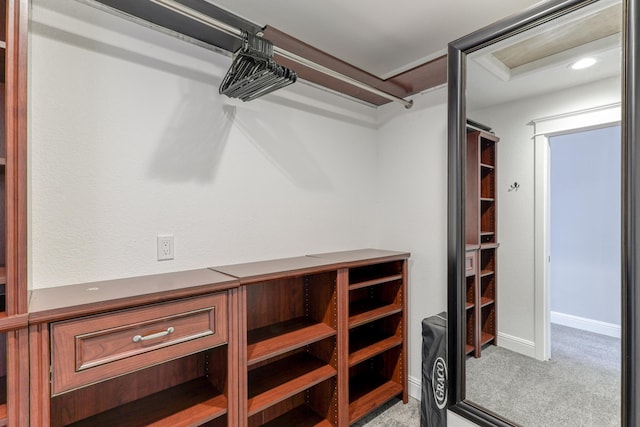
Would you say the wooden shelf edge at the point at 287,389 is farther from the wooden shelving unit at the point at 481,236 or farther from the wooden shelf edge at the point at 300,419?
the wooden shelving unit at the point at 481,236

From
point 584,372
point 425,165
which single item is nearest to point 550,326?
point 584,372

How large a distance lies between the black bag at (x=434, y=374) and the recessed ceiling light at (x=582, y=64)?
1.41 metres

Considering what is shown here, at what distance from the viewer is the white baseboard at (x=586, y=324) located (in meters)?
1.29

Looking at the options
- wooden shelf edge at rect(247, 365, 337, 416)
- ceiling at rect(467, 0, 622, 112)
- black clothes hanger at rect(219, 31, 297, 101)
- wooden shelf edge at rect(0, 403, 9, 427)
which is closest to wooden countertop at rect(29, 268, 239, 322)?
wooden shelf edge at rect(0, 403, 9, 427)

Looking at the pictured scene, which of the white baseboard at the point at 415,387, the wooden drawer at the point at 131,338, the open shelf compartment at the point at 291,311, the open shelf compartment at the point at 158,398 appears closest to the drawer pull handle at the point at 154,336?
the wooden drawer at the point at 131,338

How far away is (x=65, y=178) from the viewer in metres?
1.35

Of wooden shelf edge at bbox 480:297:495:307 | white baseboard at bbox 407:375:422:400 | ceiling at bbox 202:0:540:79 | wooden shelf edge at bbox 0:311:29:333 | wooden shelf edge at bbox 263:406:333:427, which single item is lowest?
white baseboard at bbox 407:375:422:400

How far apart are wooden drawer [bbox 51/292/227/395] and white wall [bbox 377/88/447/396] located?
4.92 feet

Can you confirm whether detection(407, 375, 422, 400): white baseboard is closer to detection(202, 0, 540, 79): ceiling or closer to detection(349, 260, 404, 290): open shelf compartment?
detection(349, 260, 404, 290): open shelf compartment

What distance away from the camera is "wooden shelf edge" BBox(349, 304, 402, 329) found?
1.99m

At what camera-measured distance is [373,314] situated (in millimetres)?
2115

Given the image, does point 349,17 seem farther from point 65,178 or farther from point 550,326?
point 550,326

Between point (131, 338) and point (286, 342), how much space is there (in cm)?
75

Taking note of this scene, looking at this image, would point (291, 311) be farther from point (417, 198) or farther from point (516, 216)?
point (516, 216)
